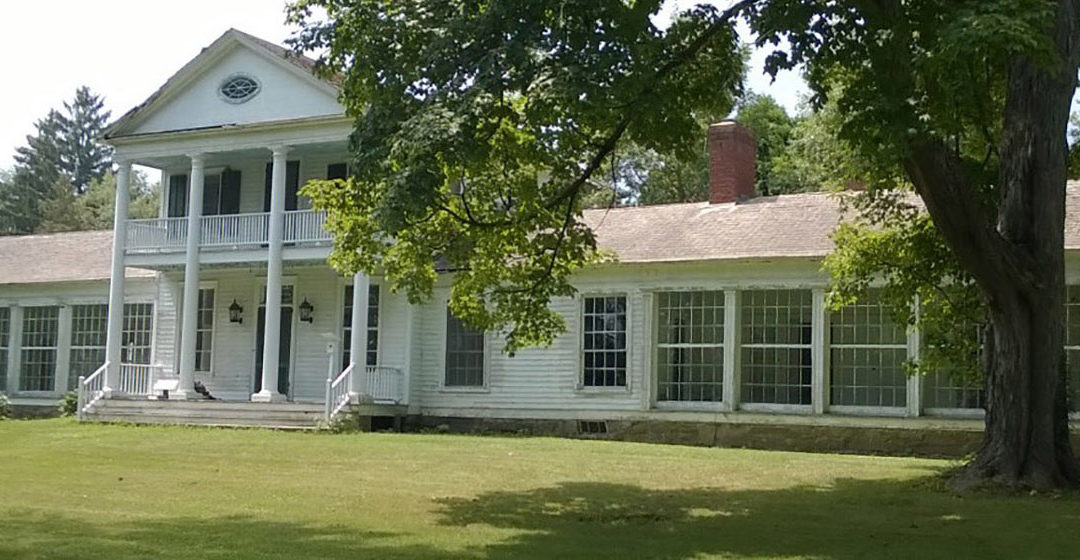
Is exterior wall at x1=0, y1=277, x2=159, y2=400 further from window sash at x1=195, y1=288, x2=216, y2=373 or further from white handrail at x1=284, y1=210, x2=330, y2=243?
white handrail at x1=284, y1=210, x2=330, y2=243

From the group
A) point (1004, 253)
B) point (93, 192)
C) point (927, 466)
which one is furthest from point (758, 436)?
point (93, 192)

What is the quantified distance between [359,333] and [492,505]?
38.4 ft

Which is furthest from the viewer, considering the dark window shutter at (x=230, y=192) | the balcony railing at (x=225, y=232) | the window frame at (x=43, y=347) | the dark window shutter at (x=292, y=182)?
the window frame at (x=43, y=347)

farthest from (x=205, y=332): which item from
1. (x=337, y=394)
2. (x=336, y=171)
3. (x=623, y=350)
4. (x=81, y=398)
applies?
(x=623, y=350)

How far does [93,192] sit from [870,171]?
238 feet

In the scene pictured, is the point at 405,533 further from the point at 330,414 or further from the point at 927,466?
the point at 330,414

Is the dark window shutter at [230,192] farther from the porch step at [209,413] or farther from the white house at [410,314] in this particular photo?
the porch step at [209,413]

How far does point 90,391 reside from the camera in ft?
84.2

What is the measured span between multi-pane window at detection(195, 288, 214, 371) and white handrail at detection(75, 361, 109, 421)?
2115mm

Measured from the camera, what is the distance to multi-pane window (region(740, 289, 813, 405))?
21.1m

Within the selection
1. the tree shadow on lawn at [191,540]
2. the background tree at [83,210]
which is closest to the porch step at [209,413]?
the tree shadow on lawn at [191,540]

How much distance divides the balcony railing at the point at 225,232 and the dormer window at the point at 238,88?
8.07 feet

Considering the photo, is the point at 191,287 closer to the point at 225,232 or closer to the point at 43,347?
the point at 225,232

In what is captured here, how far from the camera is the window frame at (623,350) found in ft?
74.1
